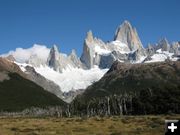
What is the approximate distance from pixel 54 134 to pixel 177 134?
4238 centimetres

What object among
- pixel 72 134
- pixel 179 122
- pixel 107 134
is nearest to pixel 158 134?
pixel 107 134

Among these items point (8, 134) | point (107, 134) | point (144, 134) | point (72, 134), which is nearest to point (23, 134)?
point (8, 134)

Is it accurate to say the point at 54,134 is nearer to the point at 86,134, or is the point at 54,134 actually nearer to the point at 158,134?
the point at 86,134

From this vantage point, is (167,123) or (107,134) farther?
(107,134)

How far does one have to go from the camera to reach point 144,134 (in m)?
58.2

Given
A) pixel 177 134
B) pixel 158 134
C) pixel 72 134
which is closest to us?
pixel 177 134

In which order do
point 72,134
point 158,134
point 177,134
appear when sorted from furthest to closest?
point 72,134, point 158,134, point 177,134

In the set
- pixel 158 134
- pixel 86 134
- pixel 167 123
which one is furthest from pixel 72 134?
pixel 167 123

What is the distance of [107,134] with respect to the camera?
5953 cm

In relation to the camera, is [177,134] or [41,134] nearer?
[177,134]

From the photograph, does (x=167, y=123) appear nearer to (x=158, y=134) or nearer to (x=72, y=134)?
(x=158, y=134)

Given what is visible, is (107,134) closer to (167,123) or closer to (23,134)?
(23,134)

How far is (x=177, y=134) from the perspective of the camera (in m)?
19.9

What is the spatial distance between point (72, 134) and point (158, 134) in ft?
42.4
